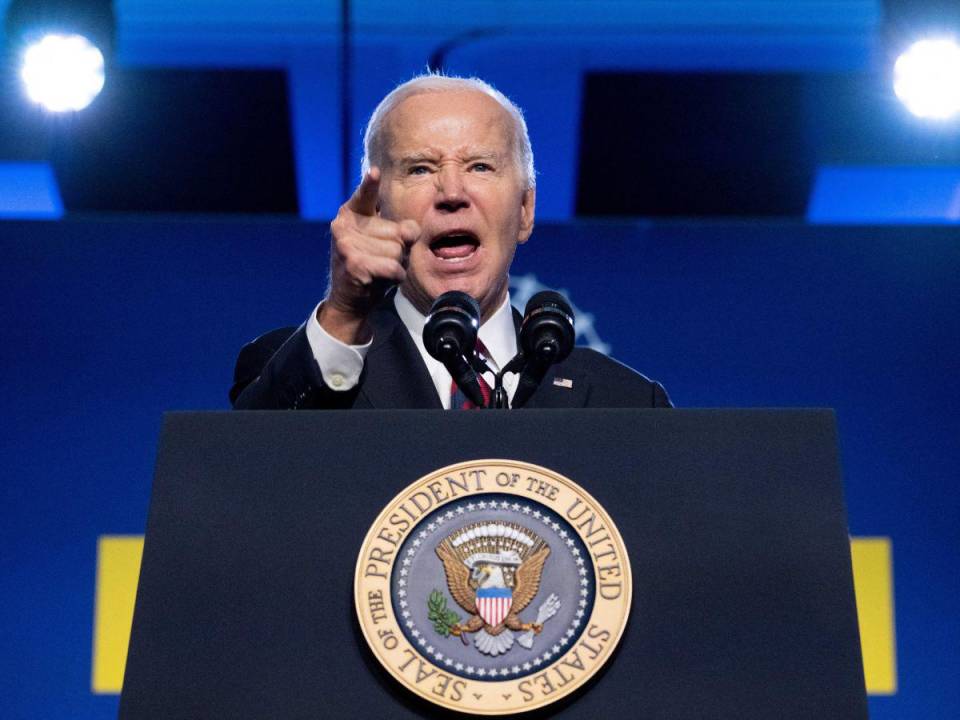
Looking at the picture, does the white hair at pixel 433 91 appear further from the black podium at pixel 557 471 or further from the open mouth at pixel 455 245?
the black podium at pixel 557 471

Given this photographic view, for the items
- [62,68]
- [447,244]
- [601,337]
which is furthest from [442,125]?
[62,68]

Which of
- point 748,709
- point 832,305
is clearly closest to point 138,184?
point 832,305

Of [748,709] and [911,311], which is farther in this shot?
[911,311]

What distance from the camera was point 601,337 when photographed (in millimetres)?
3531

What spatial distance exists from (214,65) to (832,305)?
2.05 metres

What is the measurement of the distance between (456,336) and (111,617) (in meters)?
2.20

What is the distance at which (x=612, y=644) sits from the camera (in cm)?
117

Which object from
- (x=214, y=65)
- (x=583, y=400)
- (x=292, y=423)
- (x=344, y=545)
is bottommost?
(x=344, y=545)

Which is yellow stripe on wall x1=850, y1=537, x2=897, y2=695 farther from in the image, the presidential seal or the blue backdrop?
the presidential seal

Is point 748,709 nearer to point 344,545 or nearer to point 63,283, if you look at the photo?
point 344,545

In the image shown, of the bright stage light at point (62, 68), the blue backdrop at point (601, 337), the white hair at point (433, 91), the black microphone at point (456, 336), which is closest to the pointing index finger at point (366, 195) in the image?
the black microphone at point (456, 336)

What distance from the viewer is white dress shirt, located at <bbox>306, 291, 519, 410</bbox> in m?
1.48

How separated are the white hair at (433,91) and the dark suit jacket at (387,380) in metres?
0.23

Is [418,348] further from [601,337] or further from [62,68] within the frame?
[62,68]
